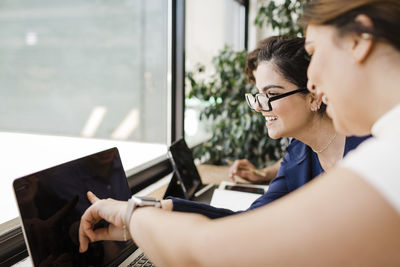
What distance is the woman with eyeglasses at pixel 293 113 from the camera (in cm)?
118

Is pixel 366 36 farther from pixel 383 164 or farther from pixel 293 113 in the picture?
pixel 293 113

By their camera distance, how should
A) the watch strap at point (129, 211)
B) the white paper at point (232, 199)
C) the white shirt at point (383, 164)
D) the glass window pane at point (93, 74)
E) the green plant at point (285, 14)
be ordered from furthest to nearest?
1. the green plant at point (285, 14)
2. the glass window pane at point (93, 74)
3. the white paper at point (232, 199)
4. the watch strap at point (129, 211)
5. the white shirt at point (383, 164)

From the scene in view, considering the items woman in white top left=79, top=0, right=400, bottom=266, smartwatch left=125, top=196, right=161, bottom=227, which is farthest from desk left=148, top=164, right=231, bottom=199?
woman in white top left=79, top=0, right=400, bottom=266

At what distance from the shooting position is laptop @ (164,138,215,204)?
1.42 metres

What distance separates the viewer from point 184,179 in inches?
56.9

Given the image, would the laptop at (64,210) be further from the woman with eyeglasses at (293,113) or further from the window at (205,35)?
the window at (205,35)

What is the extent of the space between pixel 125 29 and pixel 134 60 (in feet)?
1.94

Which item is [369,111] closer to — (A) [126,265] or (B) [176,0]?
(A) [126,265]

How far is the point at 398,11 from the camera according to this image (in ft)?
1.59

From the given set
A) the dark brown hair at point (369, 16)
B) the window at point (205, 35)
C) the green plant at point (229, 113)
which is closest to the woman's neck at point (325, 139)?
the dark brown hair at point (369, 16)

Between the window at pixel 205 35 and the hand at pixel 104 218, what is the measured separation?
4.99 feet

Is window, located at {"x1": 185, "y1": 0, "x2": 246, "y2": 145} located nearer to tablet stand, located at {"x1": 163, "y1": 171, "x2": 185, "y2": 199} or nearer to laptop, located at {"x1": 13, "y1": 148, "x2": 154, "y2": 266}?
tablet stand, located at {"x1": 163, "y1": 171, "x2": 185, "y2": 199}

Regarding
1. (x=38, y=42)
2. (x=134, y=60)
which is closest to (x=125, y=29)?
(x=134, y=60)

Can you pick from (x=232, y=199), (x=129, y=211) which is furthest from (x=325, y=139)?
(x=129, y=211)
